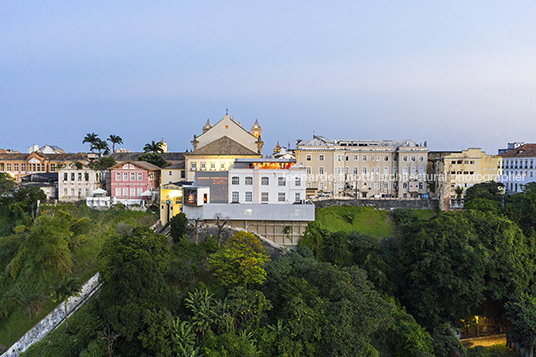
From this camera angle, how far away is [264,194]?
36.4 m

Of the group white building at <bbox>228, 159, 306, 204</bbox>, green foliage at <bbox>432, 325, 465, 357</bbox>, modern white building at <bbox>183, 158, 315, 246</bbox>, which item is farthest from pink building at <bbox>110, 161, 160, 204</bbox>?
green foliage at <bbox>432, 325, 465, 357</bbox>

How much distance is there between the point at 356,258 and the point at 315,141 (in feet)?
78.3

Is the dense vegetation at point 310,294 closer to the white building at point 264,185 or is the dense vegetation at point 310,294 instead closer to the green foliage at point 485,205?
the green foliage at point 485,205

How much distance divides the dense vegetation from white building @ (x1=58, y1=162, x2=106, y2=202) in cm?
949

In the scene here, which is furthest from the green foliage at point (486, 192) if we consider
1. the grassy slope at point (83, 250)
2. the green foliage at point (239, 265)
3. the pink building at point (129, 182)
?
the pink building at point (129, 182)

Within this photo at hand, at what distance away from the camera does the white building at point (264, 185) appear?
119ft

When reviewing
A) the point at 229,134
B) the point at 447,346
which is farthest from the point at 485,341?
the point at 229,134

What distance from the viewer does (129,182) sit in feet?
135

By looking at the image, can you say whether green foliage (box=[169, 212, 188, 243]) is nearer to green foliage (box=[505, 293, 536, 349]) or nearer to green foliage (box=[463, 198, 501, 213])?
green foliage (box=[505, 293, 536, 349])

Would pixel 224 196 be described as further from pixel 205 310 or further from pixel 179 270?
pixel 205 310

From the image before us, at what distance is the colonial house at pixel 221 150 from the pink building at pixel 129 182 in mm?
6522

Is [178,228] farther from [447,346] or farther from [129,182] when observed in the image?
[447,346]

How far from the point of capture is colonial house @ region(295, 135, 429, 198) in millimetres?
50438

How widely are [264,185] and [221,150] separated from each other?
1294 centimetres
